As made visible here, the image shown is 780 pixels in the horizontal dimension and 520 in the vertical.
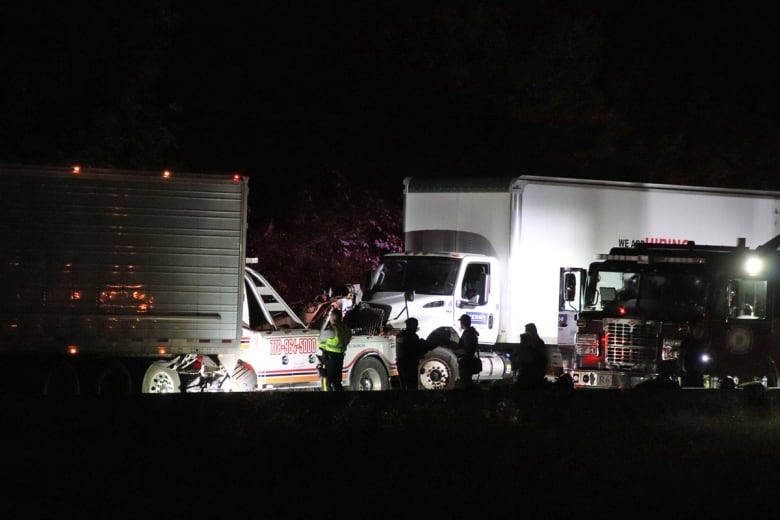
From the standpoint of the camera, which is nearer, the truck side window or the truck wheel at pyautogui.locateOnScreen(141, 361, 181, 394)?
the truck wheel at pyautogui.locateOnScreen(141, 361, 181, 394)

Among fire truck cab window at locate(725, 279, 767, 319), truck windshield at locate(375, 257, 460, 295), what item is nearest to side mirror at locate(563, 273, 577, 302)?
fire truck cab window at locate(725, 279, 767, 319)

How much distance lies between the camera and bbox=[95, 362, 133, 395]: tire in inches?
649

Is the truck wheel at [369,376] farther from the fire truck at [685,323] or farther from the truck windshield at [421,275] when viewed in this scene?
the fire truck at [685,323]

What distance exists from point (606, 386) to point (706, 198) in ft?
22.4

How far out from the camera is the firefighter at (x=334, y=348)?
17.8 meters

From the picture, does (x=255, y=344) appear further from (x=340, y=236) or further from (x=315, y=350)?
(x=340, y=236)

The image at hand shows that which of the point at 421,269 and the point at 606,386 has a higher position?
the point at 421,269

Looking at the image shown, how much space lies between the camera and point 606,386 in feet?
60.9

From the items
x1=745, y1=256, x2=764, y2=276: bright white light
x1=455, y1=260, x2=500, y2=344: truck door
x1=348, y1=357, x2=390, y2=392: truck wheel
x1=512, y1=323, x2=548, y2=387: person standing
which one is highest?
x1=745, y1=256, x2=764, y2=276: bright white light

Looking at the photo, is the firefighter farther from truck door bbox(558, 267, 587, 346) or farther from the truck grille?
the truck grille

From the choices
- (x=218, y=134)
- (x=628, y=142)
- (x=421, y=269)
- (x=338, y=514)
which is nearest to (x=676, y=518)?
(x=338, y=514)

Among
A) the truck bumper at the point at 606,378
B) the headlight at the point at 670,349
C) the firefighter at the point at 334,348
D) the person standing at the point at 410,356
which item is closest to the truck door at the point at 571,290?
the truck bumper at the point at 606,378

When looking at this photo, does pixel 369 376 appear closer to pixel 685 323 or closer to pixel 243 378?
pixel 243 378

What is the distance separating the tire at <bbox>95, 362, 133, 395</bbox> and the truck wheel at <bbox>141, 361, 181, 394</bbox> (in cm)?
23
